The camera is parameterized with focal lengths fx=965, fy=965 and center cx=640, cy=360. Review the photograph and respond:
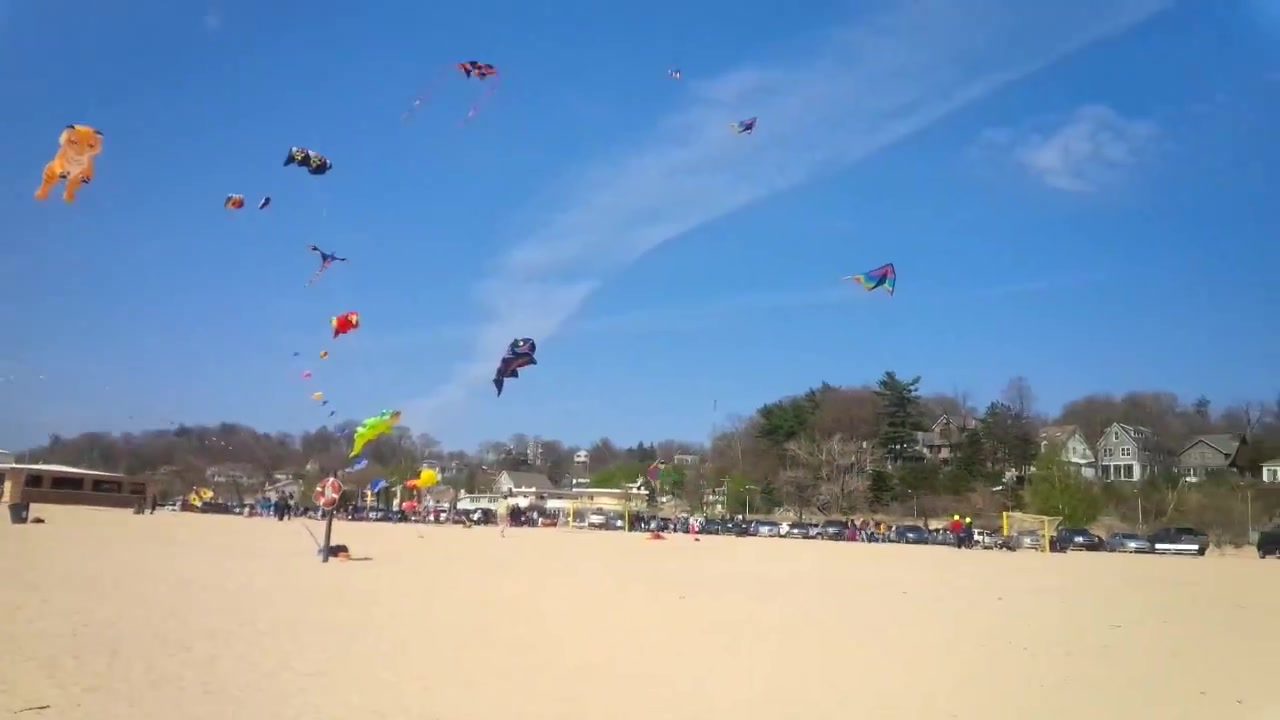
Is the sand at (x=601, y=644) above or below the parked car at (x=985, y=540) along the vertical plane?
above

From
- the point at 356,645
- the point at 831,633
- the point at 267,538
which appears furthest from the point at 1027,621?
the point at 267,538

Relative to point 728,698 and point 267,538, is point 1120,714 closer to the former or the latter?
point 728,698

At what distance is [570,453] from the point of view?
154 metres

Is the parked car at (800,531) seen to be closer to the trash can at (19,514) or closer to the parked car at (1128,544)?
the parked car at (1128,544)

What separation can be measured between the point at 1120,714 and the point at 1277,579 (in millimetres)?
18294

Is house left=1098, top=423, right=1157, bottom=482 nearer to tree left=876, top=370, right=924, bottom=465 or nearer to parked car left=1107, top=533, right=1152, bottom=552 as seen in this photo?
tree left=876, top=370, right=924, bottom=465

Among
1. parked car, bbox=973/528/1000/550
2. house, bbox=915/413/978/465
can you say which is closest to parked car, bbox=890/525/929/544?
parked car, bbox=973/528/1000/550

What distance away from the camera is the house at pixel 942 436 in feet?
254

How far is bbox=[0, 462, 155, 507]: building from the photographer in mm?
54062

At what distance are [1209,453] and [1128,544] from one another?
40854 mm

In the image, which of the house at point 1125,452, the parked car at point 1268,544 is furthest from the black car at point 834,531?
the house at point 1125,452

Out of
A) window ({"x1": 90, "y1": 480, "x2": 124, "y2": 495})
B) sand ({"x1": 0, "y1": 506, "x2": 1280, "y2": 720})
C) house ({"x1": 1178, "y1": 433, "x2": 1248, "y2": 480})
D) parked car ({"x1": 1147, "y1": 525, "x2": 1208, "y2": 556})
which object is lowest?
parked car ({"x1": 1147, "y1": 525, "x2": 1208, "y2": 556})

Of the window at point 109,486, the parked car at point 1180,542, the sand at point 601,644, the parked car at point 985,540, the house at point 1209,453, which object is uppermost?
the house at point 1209,453

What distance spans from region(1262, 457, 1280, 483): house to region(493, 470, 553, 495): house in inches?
2757
